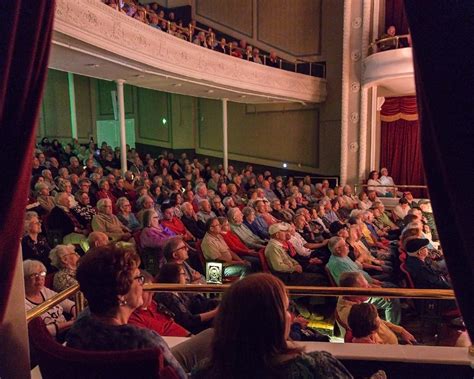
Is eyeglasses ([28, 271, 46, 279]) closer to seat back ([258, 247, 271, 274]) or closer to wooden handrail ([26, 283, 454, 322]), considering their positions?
wooden handrail ([26, 283, 454, 322])

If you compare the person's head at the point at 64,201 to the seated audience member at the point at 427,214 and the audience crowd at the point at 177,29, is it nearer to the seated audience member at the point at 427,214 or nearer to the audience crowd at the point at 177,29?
the audience crowd at the point at 177,29

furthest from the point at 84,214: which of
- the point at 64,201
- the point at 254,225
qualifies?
the point at 254,225

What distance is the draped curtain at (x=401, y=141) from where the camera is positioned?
10.9 metres

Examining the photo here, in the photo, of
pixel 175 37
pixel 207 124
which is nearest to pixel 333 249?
pixel 175 37

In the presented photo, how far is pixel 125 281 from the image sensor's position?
1392mm

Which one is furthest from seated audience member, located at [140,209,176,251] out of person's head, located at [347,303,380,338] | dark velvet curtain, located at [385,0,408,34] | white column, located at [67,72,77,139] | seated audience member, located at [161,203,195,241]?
white column, located at [67,72,77,139]

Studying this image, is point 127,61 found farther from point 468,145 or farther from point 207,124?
point 207,124

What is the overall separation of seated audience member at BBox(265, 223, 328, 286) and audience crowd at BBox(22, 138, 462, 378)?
0.01m

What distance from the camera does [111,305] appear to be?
4.55ft

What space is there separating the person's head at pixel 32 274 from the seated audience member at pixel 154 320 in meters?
0.51

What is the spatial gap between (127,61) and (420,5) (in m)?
6.31

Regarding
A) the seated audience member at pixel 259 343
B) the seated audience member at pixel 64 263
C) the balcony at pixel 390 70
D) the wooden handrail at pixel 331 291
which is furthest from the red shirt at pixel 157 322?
the balcony at pixel 390 70

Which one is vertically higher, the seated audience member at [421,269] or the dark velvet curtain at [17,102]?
the dark velvet curtain at [17,102]

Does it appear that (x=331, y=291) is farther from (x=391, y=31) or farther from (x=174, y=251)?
(x=391, y=31)
